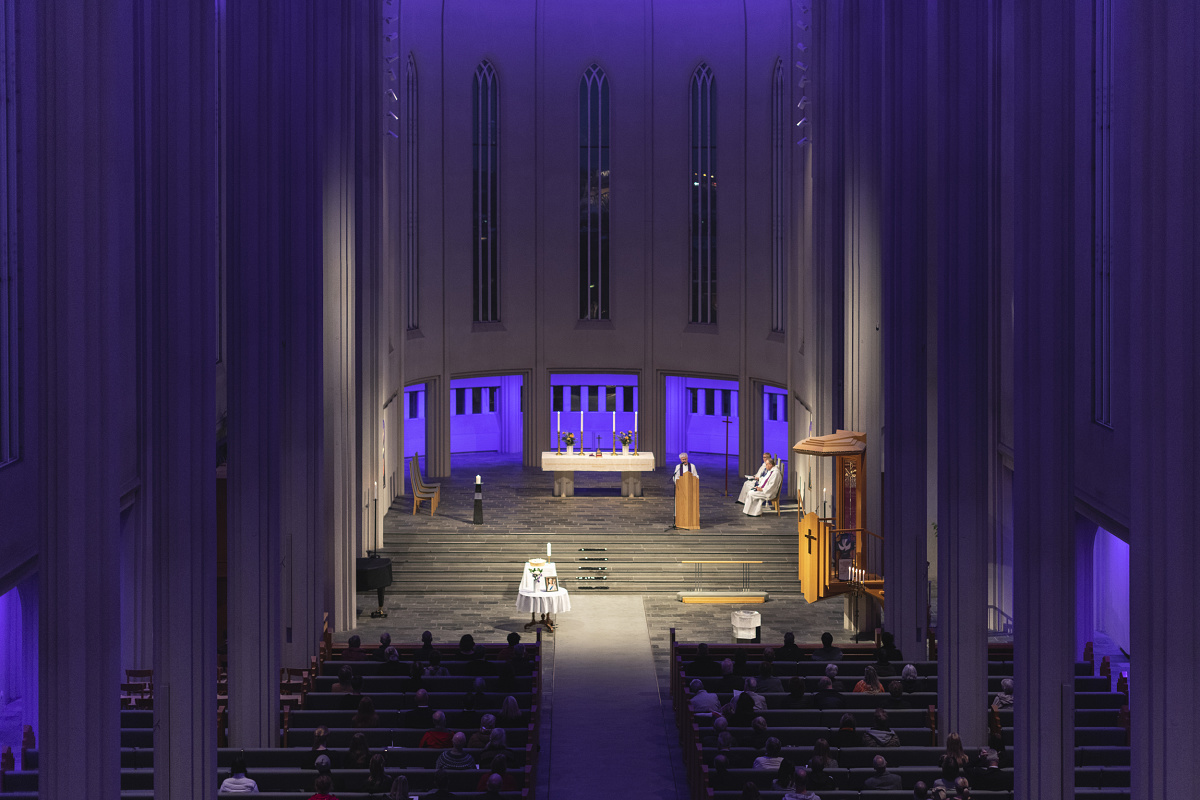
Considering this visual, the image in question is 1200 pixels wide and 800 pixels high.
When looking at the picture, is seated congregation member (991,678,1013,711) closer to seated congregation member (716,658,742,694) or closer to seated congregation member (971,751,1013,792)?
seated congregation member (971,751,1013,792)

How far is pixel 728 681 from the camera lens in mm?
16578

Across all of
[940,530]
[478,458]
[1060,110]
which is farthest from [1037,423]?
[478,458]

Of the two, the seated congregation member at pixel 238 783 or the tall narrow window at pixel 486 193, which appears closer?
the seated congregation member at pixel 238 783

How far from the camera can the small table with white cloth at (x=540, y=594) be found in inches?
842

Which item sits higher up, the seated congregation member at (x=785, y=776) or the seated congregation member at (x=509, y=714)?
the seated congregation member at (x=509, y=714)

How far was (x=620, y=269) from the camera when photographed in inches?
1359

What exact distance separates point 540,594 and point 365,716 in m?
6.85

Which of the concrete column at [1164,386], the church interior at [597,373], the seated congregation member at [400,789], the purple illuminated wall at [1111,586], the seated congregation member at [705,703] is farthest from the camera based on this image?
the purple illuminated wall at [1111,586]

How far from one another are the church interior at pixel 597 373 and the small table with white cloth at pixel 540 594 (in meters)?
0.05

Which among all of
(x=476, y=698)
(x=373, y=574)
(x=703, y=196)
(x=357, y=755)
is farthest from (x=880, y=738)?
(x=703, y=196)

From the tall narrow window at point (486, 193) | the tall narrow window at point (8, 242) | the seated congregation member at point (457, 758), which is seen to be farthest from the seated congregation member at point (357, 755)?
the tall narrow window at point (486, 193)

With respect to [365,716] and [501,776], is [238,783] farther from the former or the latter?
[501,776]

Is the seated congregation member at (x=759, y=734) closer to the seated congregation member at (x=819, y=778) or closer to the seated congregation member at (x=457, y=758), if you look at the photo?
the seated congregation member at (x=819, y=778)

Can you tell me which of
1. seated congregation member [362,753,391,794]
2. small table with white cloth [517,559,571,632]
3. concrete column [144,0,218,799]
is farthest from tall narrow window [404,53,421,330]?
seated congregation member [362,753,391,794]
